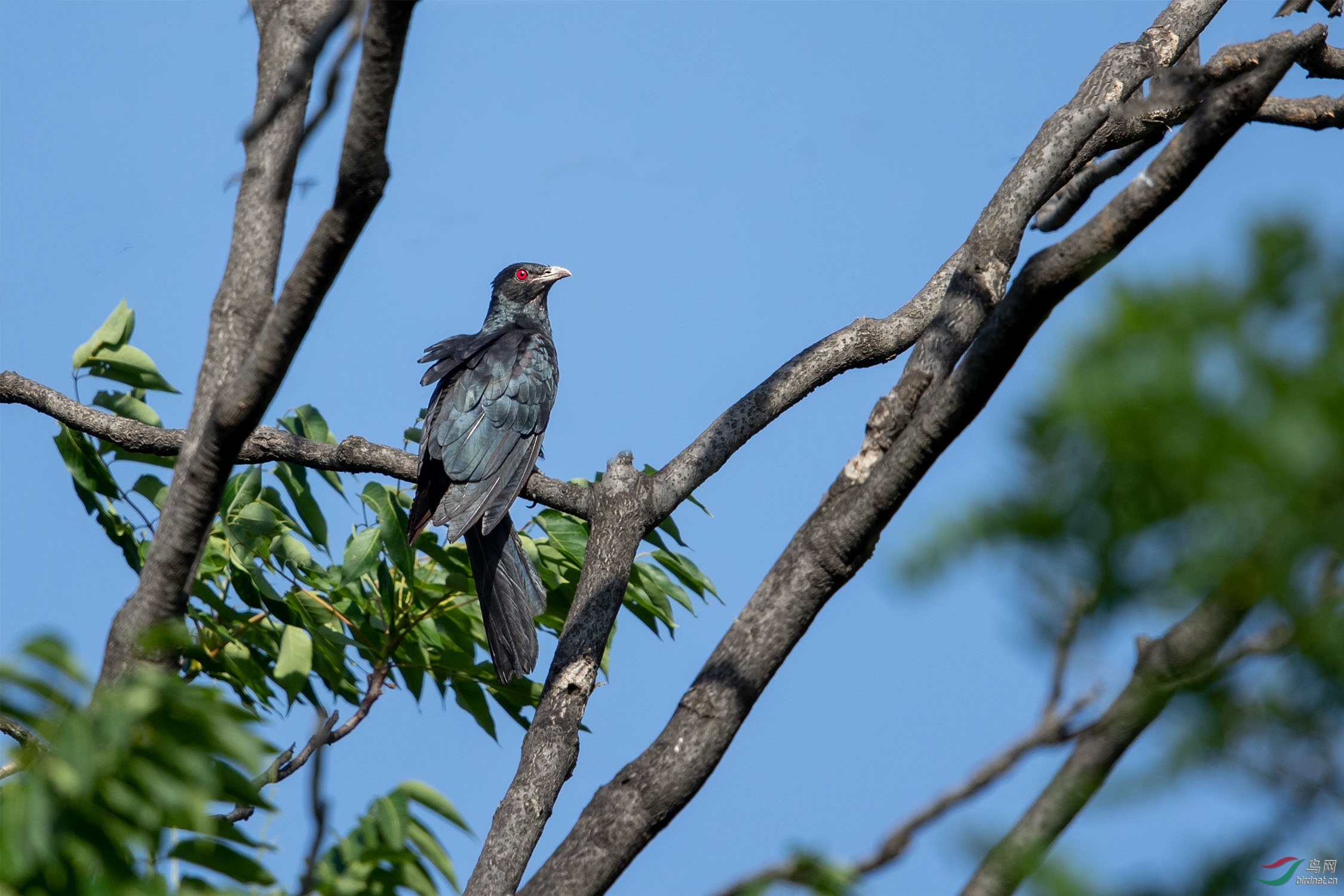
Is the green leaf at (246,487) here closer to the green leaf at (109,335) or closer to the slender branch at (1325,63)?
the green leaf at (109,335)

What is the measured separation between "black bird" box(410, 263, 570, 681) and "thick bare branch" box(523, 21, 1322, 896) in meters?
1.82

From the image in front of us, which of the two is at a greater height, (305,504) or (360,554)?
(305,504)

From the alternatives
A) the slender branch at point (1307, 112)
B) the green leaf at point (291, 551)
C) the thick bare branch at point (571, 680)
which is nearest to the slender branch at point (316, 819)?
the thick bare branch at point (571, 680)

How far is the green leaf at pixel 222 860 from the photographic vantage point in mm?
1675

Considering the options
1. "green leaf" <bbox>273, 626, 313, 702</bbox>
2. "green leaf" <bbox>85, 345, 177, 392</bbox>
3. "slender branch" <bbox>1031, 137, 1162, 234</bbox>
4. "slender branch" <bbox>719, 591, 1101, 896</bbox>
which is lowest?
"slender branch" <bbox>719, 591, 1101, 896</bbox>

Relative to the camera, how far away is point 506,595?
5.00m

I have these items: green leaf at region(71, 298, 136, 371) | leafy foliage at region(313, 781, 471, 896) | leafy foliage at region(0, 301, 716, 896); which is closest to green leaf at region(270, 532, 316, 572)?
leafy foliage at region(0, 301, 716, 896)

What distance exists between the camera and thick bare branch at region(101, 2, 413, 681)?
2.28 metres

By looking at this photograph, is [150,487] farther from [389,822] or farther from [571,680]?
[389,822]

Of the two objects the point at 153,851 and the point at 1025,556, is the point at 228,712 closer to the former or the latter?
the point at 153,851

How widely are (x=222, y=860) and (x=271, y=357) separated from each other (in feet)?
3.65

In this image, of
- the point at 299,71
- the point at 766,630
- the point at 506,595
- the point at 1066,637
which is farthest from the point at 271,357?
the point at 506,595

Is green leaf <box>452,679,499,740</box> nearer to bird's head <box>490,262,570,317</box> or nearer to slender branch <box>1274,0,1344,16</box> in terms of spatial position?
bird's head <box>490,262,570,317</box>

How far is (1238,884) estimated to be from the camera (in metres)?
1.34
